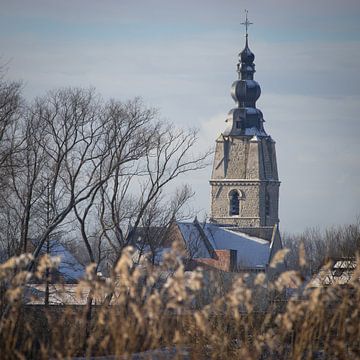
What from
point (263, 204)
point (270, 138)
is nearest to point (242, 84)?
point (270, 138)

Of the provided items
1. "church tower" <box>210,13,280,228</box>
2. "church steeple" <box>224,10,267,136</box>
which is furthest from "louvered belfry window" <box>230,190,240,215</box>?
"church steeple" <box>224,10,267,136</box>

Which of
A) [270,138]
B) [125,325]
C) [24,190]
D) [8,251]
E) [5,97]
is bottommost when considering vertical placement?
[125,325]

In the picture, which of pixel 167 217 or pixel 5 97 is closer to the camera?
pixel 5 97

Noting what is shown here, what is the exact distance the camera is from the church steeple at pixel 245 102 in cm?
9394

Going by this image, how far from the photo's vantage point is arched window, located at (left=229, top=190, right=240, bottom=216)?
302 ft

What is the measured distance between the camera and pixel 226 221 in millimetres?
91500

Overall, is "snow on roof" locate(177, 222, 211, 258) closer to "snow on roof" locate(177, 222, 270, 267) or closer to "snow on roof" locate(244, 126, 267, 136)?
"snow on roof" locate(177, 222, 270, 267)

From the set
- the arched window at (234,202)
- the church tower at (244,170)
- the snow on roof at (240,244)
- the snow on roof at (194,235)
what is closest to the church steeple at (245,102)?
the church tower at (244,170)

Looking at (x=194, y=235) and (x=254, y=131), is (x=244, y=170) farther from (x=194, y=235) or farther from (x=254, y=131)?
(x=194, y=235)

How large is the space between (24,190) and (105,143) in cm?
285

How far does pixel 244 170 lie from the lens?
9256 cm

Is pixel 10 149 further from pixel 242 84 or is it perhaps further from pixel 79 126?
pixel 242 84

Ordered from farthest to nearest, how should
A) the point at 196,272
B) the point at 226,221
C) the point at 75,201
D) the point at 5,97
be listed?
the point at 226,221
the point at 75,201
the point at 5,97
the point at 196,272

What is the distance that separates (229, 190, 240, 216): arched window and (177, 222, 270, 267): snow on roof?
29.1 ft
